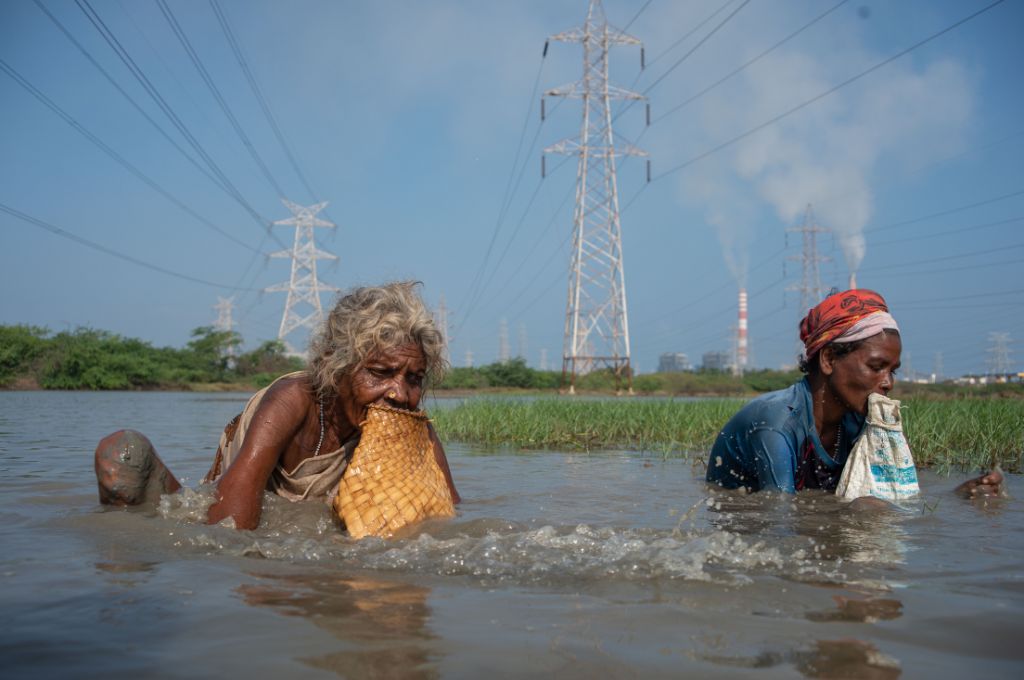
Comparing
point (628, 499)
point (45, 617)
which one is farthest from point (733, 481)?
point (45, 617)

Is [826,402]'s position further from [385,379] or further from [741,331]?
[741,331]

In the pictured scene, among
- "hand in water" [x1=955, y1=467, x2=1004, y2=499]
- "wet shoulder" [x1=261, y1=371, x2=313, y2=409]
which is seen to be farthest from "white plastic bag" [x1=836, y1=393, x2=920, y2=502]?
"wet shoulder" [x1=261, y1=371, x2=313, y2=409]

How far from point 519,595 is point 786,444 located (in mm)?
1868

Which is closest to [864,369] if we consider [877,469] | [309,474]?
[877,469]

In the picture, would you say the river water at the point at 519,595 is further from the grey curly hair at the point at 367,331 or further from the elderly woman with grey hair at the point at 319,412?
the grey curly hair at the point at 367,331

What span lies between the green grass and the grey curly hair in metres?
3.82

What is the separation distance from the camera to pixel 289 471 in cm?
332

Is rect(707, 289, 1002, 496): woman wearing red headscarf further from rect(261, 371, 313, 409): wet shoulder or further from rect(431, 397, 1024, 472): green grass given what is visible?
rect(431, 397, 1024, 472): green grass

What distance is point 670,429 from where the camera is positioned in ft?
28.4

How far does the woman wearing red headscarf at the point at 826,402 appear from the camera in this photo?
3316 millimetres

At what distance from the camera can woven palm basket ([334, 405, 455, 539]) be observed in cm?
281

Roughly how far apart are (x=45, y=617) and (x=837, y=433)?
3.21 meters

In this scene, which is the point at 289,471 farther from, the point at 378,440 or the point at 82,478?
the point at 82,478

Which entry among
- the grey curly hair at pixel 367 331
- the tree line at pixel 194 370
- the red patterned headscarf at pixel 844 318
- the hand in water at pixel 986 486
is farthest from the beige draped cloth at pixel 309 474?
the tree line at pixel 194 370
